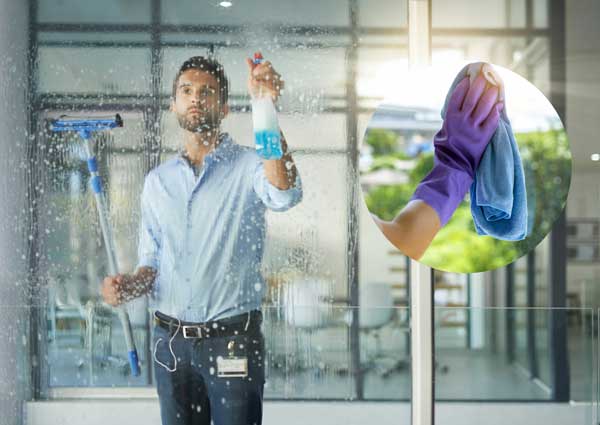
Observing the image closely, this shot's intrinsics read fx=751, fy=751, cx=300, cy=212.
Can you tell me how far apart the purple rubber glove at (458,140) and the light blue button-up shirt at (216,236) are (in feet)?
1.98

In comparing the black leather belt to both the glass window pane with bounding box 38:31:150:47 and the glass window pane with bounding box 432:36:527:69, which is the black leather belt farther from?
the glass window pane with bounding box 432:36:527:69

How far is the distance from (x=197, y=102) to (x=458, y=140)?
1.17 metres

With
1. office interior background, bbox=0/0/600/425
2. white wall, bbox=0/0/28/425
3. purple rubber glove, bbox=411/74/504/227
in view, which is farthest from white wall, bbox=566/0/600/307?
white wall, bbox=0/0/28/425

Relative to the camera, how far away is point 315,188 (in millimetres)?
3318

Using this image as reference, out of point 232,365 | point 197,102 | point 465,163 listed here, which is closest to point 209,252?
point 232,365

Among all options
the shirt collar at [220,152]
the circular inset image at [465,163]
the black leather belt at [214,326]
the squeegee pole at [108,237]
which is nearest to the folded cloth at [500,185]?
the circular inset image at [465,163]

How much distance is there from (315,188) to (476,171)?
Result: 2.36 ft

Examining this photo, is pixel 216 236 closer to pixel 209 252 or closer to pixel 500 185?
pixel 209 252

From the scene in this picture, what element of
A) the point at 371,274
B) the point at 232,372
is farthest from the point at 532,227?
the point at 232,372

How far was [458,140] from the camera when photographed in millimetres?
3316

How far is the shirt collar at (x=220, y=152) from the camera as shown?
10.9 ft

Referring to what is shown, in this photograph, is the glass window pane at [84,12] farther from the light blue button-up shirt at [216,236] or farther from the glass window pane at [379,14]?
the glass window pane at [379,14]

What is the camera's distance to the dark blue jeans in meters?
3.31

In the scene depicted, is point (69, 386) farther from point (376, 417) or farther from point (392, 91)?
point (392, 91)
